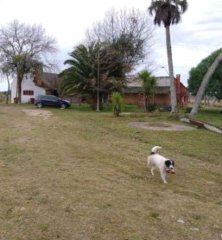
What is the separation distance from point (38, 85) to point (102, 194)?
52.1m

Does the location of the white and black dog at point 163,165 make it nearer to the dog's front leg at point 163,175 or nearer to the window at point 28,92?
the dog's front leg at point 163,175

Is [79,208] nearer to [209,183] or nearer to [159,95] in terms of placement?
[209,183]

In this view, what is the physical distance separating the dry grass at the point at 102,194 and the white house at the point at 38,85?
4414 centimetres

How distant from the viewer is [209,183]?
10023mm

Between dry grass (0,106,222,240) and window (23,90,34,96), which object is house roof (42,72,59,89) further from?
dry grass (0,106,222,240)

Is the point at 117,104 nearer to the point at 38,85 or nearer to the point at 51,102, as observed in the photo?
the point at 51,102

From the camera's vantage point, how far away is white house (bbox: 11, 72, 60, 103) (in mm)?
58500

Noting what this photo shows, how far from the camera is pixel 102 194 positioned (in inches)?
321

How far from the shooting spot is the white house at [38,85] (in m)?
58.5

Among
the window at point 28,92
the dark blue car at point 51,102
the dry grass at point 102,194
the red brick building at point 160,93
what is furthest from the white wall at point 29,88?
the dry grass at point 102,194

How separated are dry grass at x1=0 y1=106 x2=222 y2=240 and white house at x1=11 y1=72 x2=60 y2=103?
44.1 metres

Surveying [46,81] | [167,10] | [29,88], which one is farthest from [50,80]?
[167,10]

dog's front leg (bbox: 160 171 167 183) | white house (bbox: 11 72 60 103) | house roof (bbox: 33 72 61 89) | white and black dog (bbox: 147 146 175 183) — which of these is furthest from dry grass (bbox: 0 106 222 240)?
white house (bbox: 11 72 60 103)

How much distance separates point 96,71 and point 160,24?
1034 cm
